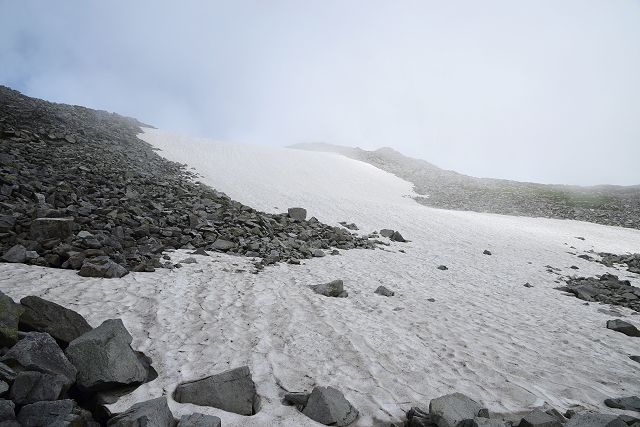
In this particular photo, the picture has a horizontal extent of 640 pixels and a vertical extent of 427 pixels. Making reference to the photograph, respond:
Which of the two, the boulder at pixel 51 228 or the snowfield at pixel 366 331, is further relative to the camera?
the boulder at pixel 51 228

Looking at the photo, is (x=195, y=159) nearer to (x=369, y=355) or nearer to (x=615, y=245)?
(x=369, y=355)

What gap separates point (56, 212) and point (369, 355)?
10322 mm

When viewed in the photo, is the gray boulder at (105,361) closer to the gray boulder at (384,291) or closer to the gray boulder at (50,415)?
the gray boulder at (50,415)

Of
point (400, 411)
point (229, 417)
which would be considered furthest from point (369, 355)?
point (229, 417)

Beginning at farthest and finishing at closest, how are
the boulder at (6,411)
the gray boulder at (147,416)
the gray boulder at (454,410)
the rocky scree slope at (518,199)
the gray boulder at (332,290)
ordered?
the rocky scree slope at (518,199) → the gray boulder at (332,290) → the gray boulder at (454,410) → the gray boulder at (147,416) → the boulder at (6,411)

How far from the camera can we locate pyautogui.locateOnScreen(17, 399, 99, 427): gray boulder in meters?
3.29

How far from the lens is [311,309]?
28.1 ft

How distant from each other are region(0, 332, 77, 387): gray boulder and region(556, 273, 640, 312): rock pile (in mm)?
14720

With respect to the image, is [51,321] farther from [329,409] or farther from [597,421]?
[597,421]

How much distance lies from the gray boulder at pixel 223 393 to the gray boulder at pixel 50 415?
120 cm

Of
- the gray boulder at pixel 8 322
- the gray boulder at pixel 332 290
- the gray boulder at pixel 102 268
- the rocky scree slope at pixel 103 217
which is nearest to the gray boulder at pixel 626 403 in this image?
the gray boulder at pixel 332 290

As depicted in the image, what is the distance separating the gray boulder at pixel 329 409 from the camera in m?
4.38

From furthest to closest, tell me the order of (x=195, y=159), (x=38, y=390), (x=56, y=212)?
(x=195, y=159)
(x=56, y=212)
(x=38, y=390)

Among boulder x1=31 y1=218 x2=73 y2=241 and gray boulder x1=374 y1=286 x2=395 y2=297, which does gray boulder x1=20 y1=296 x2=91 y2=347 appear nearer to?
Answer: boulder x1=31 y1=218 x2=73 y2=241
